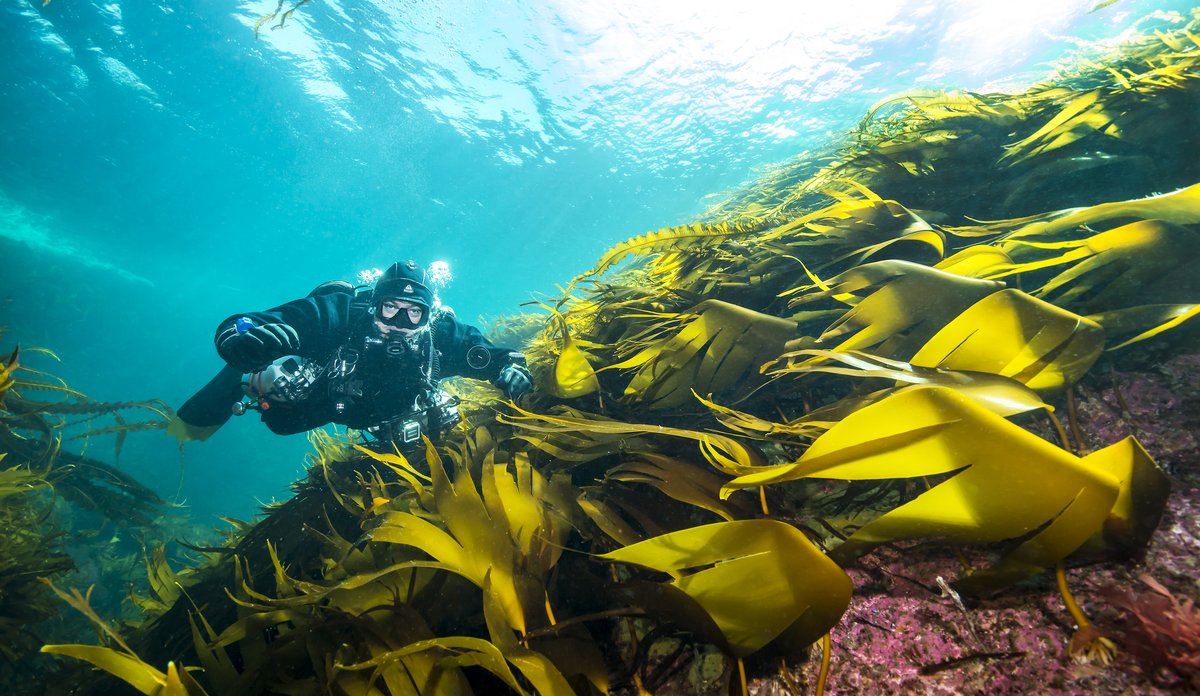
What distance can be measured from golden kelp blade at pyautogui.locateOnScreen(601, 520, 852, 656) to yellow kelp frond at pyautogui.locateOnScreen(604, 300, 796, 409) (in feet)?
1.98

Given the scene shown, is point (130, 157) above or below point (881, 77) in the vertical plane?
above

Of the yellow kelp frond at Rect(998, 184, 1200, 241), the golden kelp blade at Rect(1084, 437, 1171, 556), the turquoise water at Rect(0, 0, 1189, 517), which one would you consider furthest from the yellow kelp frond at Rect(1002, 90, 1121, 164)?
the turquoise water at Rect(0, 0, 1189, 517)

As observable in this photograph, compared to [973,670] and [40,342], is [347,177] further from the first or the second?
[973,670]

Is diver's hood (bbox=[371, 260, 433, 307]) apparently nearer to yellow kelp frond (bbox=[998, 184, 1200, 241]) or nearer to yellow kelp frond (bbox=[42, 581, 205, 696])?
yellow kelp frond (bbox=[42, 581, 205, 696])

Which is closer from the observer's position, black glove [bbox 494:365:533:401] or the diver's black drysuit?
black glove [bbox 494:365:533:401]

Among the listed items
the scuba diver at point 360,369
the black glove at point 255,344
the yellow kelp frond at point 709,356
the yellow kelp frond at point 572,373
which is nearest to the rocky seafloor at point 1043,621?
the yellow kelp frond at point 709,356

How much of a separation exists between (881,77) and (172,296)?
77.2 metres

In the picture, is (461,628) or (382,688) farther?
(461,628)

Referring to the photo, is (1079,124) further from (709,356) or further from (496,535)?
(496,535)

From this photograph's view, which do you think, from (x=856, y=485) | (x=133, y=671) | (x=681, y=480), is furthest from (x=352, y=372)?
(x=856, y=485)

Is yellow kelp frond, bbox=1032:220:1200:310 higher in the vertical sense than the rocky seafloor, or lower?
higher

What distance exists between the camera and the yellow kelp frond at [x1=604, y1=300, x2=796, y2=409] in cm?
140

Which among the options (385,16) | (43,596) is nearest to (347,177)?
(385,16)

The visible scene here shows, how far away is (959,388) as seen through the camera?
2.78 ft
